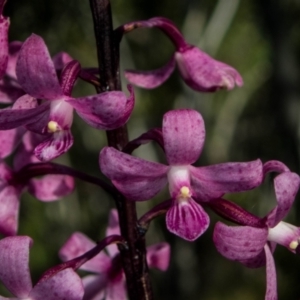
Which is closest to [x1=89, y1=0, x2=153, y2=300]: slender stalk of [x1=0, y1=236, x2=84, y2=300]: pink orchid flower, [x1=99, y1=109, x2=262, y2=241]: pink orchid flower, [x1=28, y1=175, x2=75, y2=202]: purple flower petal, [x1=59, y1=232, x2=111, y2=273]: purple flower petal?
[x1=99, y1=109, x2=262, y2=241]: pink orchid flower

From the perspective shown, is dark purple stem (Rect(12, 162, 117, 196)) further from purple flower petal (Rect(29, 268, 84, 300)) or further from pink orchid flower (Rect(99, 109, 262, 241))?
purple flower petal (Rect(29, 268, 84, 300))

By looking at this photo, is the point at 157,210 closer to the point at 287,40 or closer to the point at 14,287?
the point at 14,287

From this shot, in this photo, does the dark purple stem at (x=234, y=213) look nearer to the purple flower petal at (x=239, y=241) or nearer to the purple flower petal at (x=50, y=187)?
the purple flower petal at (x=239, y=241)

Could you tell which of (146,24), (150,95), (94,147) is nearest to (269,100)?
(150,95)

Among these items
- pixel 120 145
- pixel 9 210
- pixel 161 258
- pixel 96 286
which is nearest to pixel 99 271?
pixel 96 286

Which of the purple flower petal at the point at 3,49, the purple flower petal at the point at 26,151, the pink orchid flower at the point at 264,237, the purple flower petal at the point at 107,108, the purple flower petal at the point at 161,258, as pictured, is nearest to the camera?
the purple flower petal at the point at 107,108

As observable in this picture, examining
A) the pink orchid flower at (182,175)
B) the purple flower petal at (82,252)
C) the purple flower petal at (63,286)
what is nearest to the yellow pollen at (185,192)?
the pink orchid flower at (182,175)
